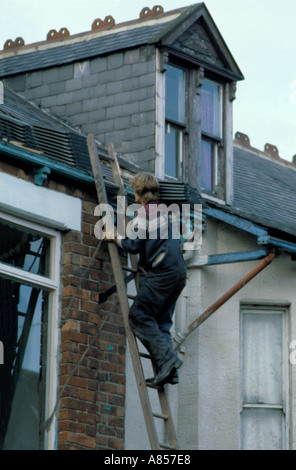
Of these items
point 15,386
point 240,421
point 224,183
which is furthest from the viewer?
point 224,183

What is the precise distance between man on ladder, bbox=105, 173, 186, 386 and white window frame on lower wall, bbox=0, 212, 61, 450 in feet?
3.25

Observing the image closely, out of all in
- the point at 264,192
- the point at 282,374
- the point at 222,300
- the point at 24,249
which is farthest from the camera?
the point at 264,192

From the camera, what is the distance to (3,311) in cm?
1191

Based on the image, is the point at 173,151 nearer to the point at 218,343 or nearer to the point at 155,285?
the point at 218,343

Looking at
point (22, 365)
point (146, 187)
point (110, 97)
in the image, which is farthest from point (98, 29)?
point (22, 365)

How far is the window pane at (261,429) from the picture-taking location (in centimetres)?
1401

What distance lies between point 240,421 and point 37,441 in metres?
2.93

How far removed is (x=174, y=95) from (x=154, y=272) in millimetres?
4094

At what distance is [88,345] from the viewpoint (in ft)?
40.4

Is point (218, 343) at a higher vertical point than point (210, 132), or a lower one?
lower

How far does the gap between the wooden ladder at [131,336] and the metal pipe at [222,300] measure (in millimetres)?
1753

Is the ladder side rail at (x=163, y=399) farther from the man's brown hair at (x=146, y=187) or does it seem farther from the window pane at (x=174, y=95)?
the window pane at (x=174, y=95)
